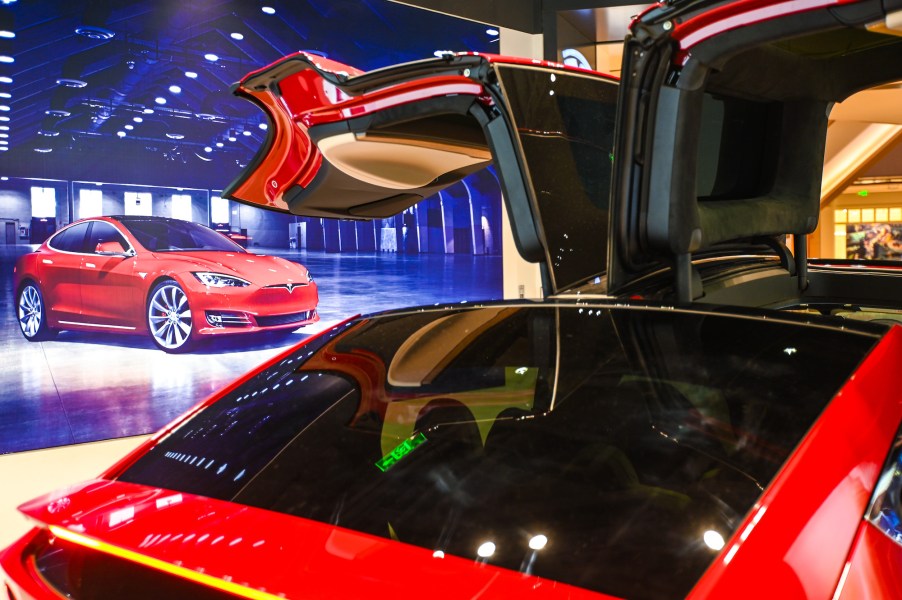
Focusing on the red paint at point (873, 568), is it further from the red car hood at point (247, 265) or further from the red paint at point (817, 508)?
the red car hood at point (247, 265)

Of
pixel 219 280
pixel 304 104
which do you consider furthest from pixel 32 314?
pixel 304 104

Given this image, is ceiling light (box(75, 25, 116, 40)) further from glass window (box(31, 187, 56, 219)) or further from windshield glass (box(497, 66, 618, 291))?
windshield glass (box(497, 66, 618, 291))

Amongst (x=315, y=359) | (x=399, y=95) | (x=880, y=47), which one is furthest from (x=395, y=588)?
(x=880, y=47)

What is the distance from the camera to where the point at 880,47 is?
7.68ft

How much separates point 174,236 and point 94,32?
1.51 metres

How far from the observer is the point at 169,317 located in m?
5.32

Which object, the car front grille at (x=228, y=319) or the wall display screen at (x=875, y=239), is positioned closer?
the car front grille at (x=228, y=319)

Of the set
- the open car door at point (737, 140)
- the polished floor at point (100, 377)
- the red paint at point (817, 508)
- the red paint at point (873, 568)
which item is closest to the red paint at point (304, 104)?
the open car door at point (737, 140)

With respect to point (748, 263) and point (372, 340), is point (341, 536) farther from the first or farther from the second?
point (748, 263)

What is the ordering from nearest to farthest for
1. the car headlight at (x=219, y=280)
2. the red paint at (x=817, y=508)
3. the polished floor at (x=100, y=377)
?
the red paint at (x=817, y=508)
the polished floor at (x=100, y=377)
the car headlight at (x=219, y=280)

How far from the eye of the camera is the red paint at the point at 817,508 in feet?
2.13

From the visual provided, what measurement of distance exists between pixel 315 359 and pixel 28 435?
4.21m

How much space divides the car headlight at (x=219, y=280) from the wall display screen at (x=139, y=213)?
0.03 ft

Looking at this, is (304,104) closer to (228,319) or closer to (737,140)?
(737,140)
